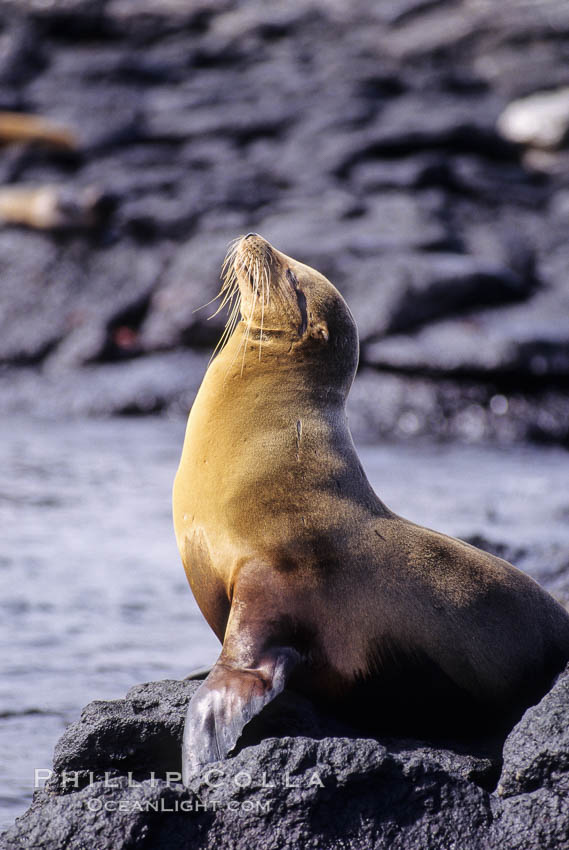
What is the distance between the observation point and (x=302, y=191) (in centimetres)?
1738

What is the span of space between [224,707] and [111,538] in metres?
5.32

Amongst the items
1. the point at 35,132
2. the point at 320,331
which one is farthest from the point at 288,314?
the point at 35,132

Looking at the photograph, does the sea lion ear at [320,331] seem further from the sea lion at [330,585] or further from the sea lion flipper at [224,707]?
the sea lion flipper at [224,707]

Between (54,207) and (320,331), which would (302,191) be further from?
(320,331)

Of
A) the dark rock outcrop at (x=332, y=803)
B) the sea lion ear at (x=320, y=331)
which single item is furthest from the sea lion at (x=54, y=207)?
the dark rock outcrop at (x=332, y=803)

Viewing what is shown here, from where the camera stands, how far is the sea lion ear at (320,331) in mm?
4348

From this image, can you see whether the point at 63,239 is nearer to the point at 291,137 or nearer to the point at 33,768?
the point at 291,137

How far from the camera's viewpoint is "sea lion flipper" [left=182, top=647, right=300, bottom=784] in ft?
10.8

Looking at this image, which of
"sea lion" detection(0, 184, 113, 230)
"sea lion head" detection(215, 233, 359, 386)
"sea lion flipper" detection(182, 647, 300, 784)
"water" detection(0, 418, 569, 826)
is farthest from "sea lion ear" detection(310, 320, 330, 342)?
"sea lion" detection(0, 184, 113, 230)

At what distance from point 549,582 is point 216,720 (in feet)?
11.3

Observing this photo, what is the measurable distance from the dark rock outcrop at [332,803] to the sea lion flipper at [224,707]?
2.8 inches

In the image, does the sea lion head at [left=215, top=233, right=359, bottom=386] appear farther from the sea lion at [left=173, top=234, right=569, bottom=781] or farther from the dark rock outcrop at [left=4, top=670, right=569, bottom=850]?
the dark rock outcrop at [left=4, top=670, right=569, bottom=850]

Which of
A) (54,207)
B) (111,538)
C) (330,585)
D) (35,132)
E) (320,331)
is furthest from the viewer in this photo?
(35,132)

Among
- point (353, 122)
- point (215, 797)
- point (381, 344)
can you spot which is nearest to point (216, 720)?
point (215, 797)
